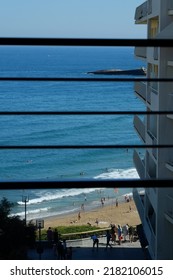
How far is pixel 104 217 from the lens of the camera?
2489cm

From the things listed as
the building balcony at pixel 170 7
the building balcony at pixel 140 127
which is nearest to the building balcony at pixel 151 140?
the building balcony at pixel 140 127

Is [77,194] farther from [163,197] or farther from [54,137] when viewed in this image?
[163,197]

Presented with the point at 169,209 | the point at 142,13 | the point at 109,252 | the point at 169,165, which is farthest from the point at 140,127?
the point at 109,252

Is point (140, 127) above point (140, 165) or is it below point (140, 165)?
above

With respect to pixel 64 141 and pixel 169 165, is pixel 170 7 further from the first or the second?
pixel 64 141

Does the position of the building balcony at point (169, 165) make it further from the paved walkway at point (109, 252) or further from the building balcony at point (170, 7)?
the building balcony at point (170, 7)

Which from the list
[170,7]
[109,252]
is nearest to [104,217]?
[109,252]

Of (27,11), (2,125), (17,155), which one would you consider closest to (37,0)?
(27,11)

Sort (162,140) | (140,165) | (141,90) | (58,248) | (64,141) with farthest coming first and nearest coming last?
1. (64,141)
2. (141,90)
3. (140,165)
4. (162,140)
5. (58,248)

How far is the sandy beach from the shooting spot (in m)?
23.0

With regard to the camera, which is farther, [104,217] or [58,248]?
[104,217]

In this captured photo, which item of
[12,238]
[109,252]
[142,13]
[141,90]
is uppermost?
[142,13]

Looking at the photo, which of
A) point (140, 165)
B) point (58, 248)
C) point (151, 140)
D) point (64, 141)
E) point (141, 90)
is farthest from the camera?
point (64, 141)

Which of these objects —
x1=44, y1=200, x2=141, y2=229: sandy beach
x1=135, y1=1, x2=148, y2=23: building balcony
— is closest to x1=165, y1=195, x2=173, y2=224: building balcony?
x1=135, y1=1, x2=148, y2=23: building balcony
